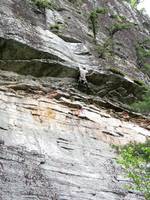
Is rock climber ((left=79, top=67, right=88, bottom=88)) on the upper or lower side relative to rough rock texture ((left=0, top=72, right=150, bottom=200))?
upper

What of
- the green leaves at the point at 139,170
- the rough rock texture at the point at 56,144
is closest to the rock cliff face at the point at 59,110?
the rough rock texture at the point at 56,144

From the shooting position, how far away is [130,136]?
15.4m

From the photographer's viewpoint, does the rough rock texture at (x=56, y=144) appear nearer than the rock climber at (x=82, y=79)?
Yes

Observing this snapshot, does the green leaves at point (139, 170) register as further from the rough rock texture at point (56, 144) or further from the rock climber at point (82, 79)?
the rock climber at point (82, 79)

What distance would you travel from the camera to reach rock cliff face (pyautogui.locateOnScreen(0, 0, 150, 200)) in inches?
454

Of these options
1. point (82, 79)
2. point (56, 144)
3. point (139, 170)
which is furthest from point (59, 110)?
point (139, 170)

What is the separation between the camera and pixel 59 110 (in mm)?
14547

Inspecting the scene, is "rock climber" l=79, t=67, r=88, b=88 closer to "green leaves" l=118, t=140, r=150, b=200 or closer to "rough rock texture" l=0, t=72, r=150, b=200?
"rough rock texture" l=0, t=72, r=150, b=200

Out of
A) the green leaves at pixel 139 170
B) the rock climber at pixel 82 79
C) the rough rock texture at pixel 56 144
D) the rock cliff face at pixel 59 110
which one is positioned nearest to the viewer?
the rough rock texture at pixel 56 144

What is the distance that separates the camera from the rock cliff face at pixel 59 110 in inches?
454

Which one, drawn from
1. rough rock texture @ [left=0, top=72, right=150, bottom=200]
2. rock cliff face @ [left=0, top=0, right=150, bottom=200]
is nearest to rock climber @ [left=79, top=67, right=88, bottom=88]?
rock cliff face @ [left=0, top=0, right=150, bottom=200]

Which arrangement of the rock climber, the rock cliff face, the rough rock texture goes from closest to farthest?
1. the rough rock texture
2. the rock cliff face
3. the rock climber

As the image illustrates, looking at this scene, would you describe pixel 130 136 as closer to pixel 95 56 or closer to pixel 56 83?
pixel 56 83

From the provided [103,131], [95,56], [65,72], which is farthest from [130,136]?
[95,56]
